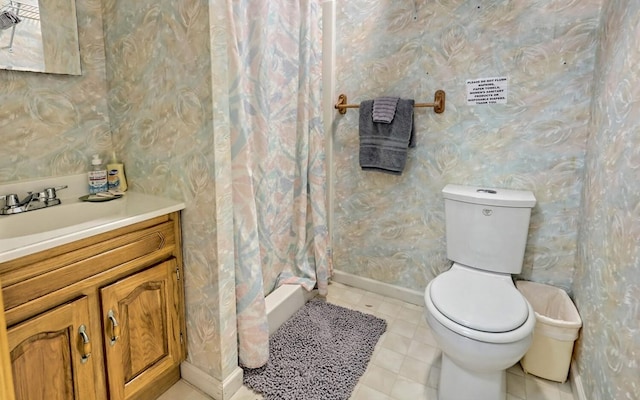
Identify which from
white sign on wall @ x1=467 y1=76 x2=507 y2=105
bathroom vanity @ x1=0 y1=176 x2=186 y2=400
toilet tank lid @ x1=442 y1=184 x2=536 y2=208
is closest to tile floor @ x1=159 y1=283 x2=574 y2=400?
bathroom vanity @ x1=0 y1=176 x2=186 y2=400

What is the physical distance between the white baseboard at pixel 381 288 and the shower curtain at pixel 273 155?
0.19 metres

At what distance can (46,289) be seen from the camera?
1.03 m

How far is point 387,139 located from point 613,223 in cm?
111

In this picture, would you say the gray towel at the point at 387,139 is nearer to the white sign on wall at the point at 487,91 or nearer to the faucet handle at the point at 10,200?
the white sign on wall at the point at 487,91

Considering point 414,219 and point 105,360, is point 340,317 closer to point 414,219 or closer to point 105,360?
point 414,219

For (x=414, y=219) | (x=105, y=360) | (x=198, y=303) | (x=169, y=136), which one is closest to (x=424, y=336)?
(x=414, y=219)

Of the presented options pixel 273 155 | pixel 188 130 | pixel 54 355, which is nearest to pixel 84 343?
pixel 54 355

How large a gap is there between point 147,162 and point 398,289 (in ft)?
5.43

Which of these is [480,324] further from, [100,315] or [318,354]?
[100,315]

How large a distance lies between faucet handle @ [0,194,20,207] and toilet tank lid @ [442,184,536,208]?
73.1 inches

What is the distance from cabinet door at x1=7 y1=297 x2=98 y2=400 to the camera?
988mm

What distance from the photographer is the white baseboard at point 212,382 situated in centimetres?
145

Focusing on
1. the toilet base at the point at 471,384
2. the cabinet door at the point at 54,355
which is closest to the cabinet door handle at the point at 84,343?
the cabinet door at the point at 54,355

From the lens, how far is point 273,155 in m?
1.88
